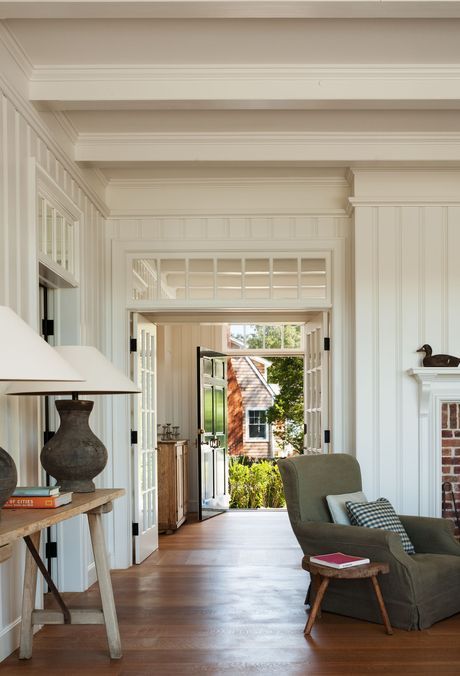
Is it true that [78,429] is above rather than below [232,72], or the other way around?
below

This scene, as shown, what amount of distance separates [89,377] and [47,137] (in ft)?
5.32

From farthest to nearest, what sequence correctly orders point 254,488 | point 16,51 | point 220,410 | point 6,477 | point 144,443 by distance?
1. point 254,488
2. point 220,410
3. point 144,443
4. point 16,51
5. point 6,477

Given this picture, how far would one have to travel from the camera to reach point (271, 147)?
5.22 m

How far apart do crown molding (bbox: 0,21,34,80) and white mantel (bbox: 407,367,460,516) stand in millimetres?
3218

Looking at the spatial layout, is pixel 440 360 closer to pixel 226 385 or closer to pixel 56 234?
pixel 56 234

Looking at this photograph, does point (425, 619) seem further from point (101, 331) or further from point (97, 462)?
point (101, 331)

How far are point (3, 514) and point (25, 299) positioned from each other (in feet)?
4.61

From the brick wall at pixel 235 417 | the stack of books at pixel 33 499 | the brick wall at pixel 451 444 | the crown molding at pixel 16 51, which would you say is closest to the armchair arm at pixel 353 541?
the brick wall at pixel 451 444

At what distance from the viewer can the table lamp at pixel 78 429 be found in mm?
3719

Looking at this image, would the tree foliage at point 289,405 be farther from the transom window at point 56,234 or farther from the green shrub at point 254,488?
the transom window at point 56,234

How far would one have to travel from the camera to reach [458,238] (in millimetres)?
5719

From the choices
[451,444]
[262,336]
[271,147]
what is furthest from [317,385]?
[262,336]

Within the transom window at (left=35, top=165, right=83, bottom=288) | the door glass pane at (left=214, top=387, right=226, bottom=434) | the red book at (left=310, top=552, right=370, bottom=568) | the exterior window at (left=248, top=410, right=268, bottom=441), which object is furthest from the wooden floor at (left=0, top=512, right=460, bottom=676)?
the exterior window at (left=248, top=410, right=268, bottom=441)

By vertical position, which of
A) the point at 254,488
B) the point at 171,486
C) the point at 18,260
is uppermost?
the point at 18,260
